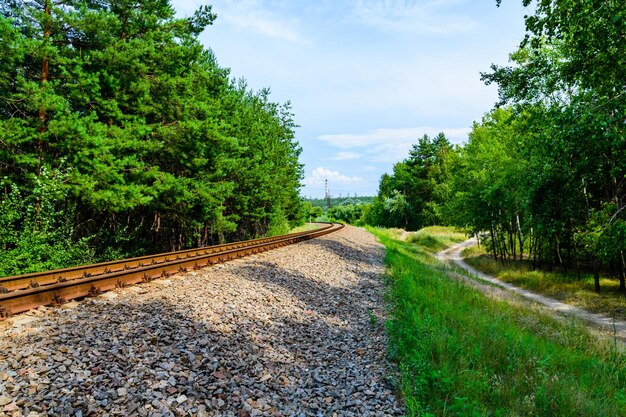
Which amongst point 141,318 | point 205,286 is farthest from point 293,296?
point 141,318

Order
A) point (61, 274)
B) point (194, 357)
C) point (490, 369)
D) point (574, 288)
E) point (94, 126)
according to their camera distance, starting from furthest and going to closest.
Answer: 1. point (574, 288)
2. point (94, 126)
3. point (61, 274)
4. point (490, 369)
5. point (194, 357)

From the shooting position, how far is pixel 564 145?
9992 millimetres

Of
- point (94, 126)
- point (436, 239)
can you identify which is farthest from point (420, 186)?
point (94, 126)

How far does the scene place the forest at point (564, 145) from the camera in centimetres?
888

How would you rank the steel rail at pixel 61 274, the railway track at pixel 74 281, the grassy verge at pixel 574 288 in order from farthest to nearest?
the grassy verge at pixel 574 288
the steel rail at pixel 61 274
the railway track at pixel 74 281

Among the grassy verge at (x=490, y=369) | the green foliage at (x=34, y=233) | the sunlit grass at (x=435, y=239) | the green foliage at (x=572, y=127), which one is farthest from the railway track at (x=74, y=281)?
the sunlit grass at (x=435, y=239)

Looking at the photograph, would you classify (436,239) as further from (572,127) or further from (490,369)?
(490,369)

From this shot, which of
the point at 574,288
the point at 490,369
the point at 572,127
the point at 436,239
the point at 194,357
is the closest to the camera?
the point at 194,357

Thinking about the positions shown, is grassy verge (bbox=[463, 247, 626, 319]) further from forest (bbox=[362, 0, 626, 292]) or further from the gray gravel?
the gray gravel

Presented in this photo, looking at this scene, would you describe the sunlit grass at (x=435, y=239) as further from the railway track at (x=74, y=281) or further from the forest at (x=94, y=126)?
the railway track at (x=74, y=281)

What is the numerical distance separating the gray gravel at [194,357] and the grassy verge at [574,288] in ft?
44.8

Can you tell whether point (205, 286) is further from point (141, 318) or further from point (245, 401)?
point (245, 401)

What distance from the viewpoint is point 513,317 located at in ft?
32.3

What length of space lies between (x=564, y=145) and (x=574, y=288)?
12369mm
